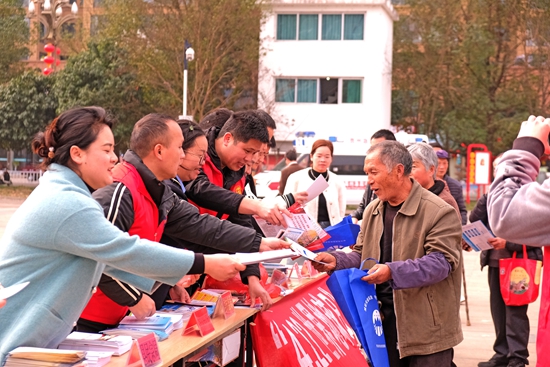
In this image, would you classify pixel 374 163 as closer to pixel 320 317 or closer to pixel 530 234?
pixel 320 317

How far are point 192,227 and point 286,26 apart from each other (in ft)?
103

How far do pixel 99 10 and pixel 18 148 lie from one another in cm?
1128

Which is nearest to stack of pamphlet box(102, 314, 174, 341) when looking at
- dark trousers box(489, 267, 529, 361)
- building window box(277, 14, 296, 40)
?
dark trousers box(489, 267, 529, 361)

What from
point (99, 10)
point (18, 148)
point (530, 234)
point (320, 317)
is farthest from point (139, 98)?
point (530, 234)

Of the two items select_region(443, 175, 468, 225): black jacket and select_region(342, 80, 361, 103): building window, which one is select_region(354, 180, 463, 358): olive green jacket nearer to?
select_region(443, 175, 468, 225): black jacket

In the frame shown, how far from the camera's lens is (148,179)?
4.00 metres

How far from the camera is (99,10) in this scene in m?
48.0

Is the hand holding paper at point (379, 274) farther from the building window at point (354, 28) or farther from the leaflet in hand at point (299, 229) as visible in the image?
the building window at point (354, 28)

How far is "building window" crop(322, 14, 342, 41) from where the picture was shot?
1369 inches

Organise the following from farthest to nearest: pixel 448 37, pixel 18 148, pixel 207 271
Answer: pixel 18 148 < pixel 448 37 < pixel 207 271

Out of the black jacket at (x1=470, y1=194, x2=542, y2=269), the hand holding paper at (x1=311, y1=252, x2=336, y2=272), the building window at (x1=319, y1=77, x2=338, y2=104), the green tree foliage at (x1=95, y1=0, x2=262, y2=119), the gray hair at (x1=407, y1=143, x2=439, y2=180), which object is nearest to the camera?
the hand holding paper at (x1=311, y1=252, x2=336, y2=272)

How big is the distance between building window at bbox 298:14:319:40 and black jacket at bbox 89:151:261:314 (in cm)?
3055

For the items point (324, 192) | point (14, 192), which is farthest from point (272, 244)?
point (14, 192)

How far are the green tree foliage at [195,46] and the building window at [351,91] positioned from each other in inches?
148
